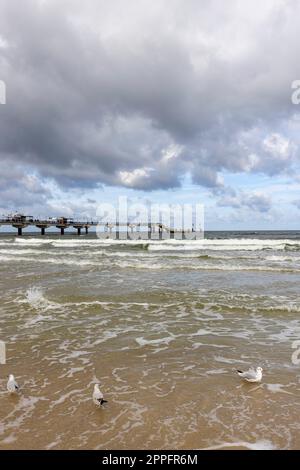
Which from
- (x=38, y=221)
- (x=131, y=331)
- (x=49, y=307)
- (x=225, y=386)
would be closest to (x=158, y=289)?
(x=49, y=307)

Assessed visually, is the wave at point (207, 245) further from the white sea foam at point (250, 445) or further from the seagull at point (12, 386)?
the white sea foam at point (250, 445)

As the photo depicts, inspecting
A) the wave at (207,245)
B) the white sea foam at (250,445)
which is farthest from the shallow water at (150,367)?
the wave at (207,245)

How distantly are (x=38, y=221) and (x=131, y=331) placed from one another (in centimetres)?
8325

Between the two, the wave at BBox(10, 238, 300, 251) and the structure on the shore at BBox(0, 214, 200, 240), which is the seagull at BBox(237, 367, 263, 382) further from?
the structure on the shore at BBox(0, 214, 200, 240)

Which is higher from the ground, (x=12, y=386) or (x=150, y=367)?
(x=12, y=386)

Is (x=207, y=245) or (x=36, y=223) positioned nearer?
(x=207, y=245)

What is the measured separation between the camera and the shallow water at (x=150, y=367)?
4.11m

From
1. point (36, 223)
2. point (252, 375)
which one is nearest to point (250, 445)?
point (252, 375)

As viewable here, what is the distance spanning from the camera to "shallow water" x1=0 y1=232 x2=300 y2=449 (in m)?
4.11

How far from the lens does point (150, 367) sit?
6.11 m

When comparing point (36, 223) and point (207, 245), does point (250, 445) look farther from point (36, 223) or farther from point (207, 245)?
point (36, 223)

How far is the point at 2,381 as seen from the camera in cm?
552

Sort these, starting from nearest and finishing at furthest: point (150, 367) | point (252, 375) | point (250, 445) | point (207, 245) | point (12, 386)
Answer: point (250, 445)
point (12, 386)
point (252, 375)
point (150, 367)
point (207, 245)
